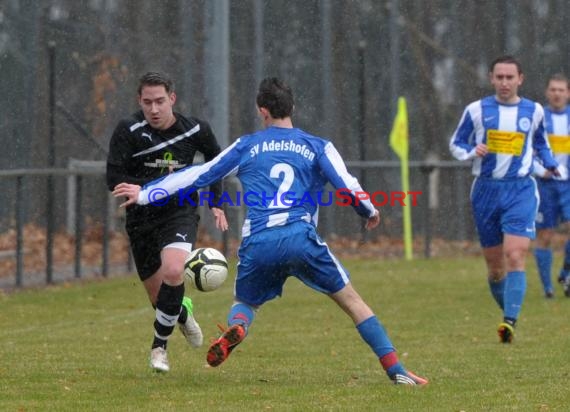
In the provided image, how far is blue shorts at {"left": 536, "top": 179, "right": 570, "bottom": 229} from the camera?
47.2 ft

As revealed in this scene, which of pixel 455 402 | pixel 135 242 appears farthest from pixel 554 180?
pixel 455 402

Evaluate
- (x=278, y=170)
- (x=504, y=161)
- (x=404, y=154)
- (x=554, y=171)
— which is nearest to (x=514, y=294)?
(x=504, y=161)

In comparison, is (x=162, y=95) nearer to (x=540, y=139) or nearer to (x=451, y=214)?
(x=540, y=139)

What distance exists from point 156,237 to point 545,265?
6.47 meters

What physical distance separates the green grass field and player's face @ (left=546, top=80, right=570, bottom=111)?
6.52 feet

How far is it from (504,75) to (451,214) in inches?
387

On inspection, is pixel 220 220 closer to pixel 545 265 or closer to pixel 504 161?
pixel 504 161

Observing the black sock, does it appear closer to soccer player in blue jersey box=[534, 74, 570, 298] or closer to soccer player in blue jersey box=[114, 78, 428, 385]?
soccer player in blue jersey box=[114, 78, 428, 385]

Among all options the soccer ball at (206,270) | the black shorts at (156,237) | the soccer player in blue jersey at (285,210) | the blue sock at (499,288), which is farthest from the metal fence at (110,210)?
the soccer player in blue jersey at (285,210)

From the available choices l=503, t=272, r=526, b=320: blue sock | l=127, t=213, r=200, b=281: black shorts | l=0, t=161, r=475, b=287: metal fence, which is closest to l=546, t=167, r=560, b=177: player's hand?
l=503, t=272, r=526, b=320: blue sock

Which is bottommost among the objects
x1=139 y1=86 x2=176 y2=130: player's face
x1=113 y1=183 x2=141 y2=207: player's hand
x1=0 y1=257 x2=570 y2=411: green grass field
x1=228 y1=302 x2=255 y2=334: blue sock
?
x1=0 y1=257 x2=570 y2=411: green grass field

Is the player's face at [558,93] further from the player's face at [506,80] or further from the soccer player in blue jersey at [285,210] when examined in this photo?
the soccer player in blue jersey at [285,210]

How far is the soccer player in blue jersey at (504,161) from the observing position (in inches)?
423

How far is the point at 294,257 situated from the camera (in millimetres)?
7812
